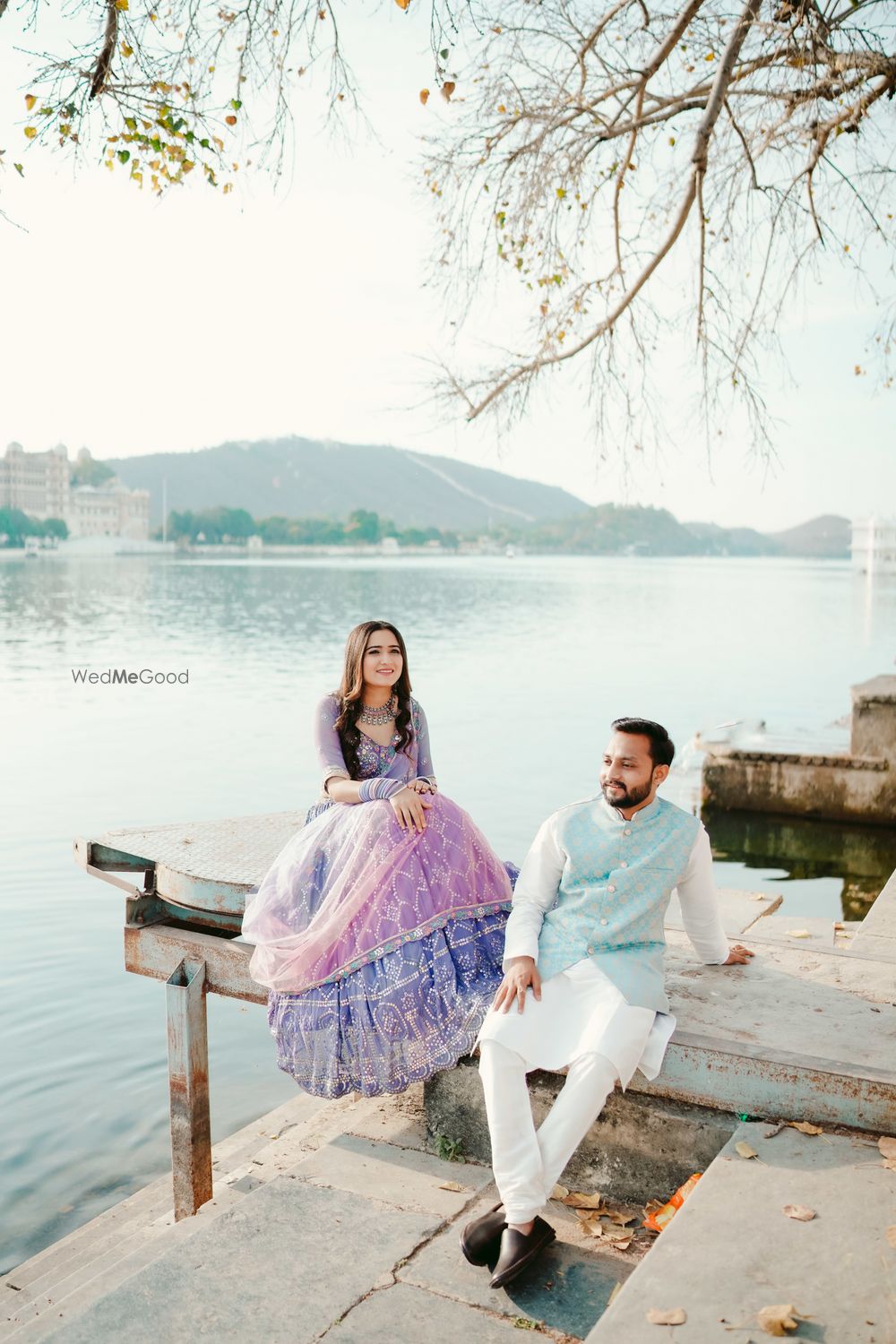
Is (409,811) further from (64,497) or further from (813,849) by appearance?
(64,497)

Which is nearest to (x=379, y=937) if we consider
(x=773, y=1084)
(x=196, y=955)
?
(x=196, y=955)

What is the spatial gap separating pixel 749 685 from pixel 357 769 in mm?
28899

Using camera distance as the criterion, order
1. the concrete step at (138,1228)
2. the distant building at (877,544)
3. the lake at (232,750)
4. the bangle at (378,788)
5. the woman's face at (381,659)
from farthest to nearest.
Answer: the distant building at (877,544) < the lake at (232,750) < the woman's face at (381,659) < the bangle at (378,788) < the concrete step at (138,1228)

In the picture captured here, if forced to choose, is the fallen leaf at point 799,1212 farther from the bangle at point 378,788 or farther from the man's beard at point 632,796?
the bangle at point 378,788

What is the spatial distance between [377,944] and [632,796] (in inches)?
42.7

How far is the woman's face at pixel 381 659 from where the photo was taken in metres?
5.13

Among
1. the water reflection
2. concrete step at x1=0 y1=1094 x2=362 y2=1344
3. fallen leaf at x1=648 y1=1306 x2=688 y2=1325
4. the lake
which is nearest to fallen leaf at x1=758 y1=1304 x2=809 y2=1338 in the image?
fallen leaf at x1=648 y1=1306 x2=688 y2=1325

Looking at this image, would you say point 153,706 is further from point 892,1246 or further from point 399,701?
point 892,1246

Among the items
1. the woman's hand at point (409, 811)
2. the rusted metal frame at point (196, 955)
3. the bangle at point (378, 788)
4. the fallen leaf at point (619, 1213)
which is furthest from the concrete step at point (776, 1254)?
the rusted metal frame at point (196, 955)

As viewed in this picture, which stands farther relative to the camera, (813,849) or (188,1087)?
(813,849)

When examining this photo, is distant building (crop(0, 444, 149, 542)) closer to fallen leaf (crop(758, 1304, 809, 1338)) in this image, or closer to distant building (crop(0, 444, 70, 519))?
distant building (crop(0, 444, 70, 519))

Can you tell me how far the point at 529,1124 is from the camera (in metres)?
3.62

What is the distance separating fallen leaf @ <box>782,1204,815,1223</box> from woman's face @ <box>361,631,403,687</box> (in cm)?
262

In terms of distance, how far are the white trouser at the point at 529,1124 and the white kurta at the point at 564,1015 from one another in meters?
0.05
